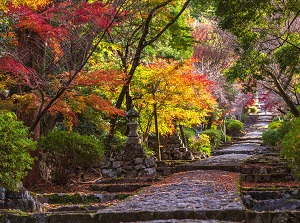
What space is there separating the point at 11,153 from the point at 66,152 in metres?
5.40

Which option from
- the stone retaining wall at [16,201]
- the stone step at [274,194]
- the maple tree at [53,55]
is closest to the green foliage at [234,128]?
the maple tree at [53,55]

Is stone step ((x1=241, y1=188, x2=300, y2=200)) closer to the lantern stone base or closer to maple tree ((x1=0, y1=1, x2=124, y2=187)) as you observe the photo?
maple tree ((x1=0, y1=1, x2=124, y2=187))

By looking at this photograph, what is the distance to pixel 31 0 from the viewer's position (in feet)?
37.3

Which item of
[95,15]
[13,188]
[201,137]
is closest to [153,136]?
[201,137]

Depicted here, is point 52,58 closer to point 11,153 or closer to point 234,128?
point 11,153

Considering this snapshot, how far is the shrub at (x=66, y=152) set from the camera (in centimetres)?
1365

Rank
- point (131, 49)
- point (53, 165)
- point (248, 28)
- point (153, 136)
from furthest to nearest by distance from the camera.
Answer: point (153, 136) < point (131, 49) < point (248, 28) < point (53, 165)

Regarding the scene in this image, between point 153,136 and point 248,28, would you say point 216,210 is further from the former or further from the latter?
point 153,136

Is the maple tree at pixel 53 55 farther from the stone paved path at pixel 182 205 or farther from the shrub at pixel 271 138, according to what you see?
the shrub at pixel 271 138

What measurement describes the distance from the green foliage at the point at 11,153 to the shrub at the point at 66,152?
5.00 metres

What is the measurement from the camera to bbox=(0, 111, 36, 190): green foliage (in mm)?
8180

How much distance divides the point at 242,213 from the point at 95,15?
7398 mm

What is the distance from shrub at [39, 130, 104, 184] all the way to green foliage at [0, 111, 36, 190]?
16.4 ft

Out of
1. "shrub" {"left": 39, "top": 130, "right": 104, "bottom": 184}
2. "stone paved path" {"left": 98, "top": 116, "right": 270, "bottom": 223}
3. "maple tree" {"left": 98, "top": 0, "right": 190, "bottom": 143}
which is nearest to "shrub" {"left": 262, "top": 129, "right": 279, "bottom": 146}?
"maple tree" {"left": 98, "top": 0, "right": 190, "bottom": 143}
